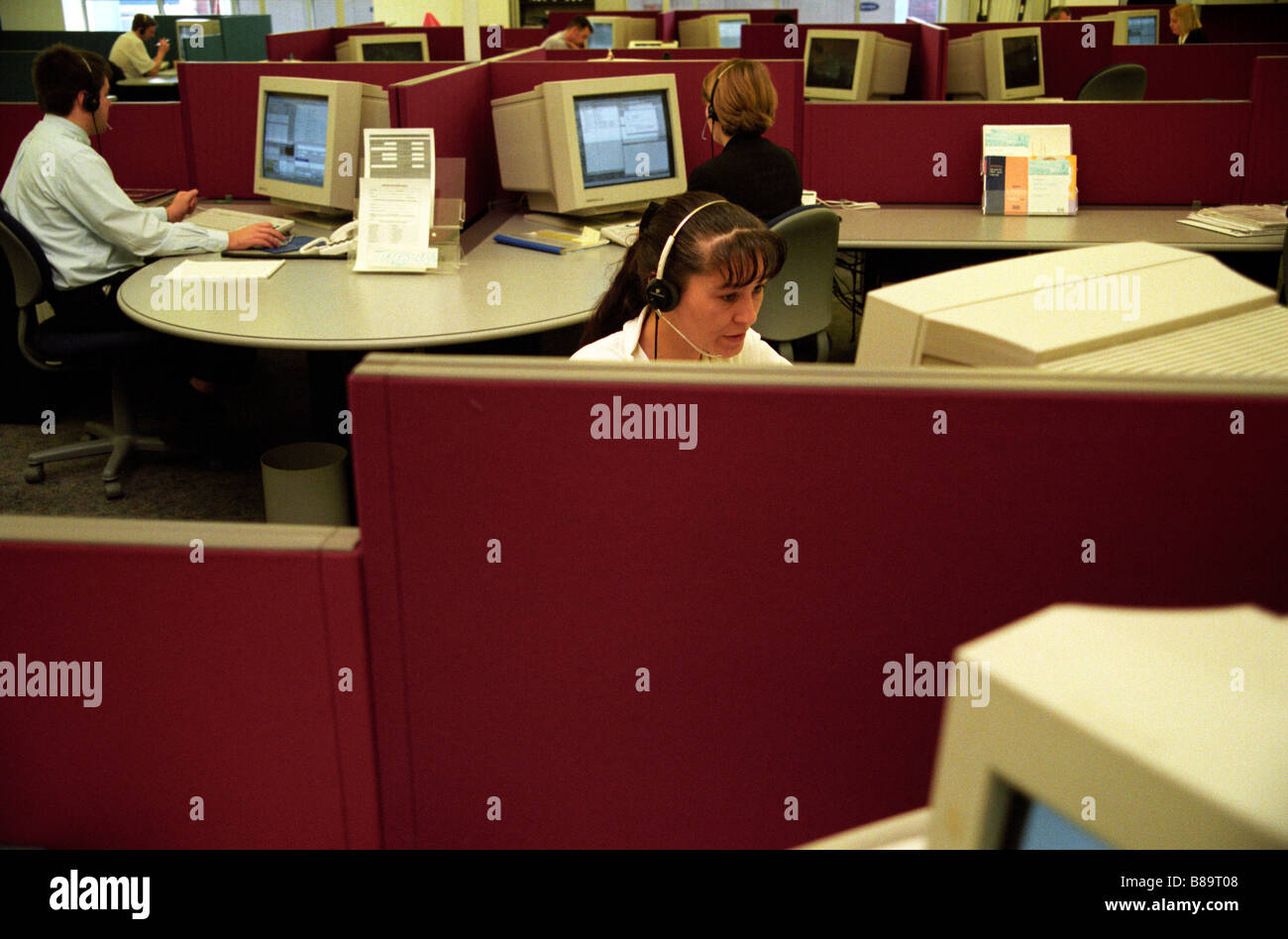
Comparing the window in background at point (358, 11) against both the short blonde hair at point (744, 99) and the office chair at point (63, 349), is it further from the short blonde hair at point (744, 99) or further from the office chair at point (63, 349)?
the short blonde hair at point (744, 99)

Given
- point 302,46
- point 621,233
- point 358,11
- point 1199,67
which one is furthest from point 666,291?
point 358,11

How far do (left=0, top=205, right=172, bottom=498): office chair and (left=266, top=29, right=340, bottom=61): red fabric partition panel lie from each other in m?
2.93

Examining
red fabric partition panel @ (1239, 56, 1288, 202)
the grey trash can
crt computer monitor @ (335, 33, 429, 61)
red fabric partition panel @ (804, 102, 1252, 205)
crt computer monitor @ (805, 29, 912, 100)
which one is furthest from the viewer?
crt computer monitor @ (335, 33, 429, 61)

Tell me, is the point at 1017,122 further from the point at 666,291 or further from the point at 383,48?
the point at 383,48

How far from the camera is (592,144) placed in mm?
3283

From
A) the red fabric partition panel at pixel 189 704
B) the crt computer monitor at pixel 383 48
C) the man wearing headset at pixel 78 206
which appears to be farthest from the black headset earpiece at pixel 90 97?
the crt computer monitor at pixel 383 48

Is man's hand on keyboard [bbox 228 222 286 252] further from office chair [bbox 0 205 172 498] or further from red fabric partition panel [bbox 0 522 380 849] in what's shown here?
red fabric partition panel [bbox 0 522 380 849]

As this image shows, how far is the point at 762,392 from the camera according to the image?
84cm

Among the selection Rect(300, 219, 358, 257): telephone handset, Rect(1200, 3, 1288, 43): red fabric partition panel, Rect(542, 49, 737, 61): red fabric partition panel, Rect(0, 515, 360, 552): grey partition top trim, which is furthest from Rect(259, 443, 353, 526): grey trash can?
Rect(1200, 3, 1288, 43): red fabric partition panel

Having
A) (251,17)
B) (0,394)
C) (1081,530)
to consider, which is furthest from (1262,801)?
(251,17)

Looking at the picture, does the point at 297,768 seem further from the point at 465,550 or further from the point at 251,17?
the point at 251,17

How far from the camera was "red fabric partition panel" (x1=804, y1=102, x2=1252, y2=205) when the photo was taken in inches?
138

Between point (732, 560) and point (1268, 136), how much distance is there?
3.38m

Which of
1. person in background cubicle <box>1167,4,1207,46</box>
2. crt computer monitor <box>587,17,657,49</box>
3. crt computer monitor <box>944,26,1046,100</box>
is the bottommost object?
crt computer monitor <box>944,26,1046,100</box>
